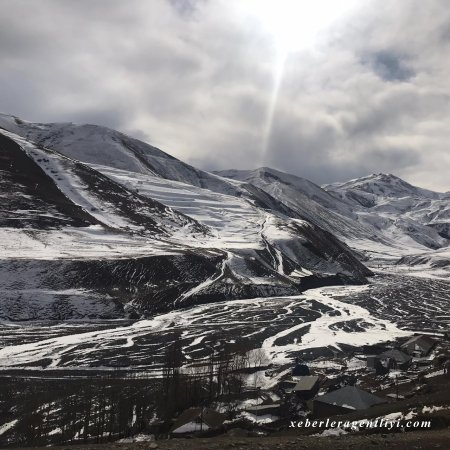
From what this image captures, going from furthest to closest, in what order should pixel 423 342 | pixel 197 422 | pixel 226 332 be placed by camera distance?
pixel 226 332, pixel 423 342, pixel 197 422

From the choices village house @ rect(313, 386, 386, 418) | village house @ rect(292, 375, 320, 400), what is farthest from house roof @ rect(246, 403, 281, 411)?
village house @ rect(292, 375, 320, 400)

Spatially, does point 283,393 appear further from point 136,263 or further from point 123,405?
point 136,263

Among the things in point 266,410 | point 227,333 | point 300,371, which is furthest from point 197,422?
point 227,333

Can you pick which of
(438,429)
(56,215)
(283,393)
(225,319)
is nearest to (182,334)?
(225,319)

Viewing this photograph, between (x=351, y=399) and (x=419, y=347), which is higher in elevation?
(x=351, y=399)

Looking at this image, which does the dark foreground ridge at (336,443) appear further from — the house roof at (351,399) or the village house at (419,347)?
the village house at (419,347)

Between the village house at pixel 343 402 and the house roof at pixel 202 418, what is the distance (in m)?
9.55

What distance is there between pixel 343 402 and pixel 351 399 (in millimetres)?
892

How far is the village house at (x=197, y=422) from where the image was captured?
144 ft

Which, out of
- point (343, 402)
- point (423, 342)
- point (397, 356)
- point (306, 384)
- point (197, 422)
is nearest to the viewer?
point (197, 422)

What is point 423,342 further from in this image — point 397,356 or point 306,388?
point 306,388

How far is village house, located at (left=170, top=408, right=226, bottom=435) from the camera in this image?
4382 cm

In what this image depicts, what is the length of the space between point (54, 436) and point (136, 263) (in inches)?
3840

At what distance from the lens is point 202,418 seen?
146ft
